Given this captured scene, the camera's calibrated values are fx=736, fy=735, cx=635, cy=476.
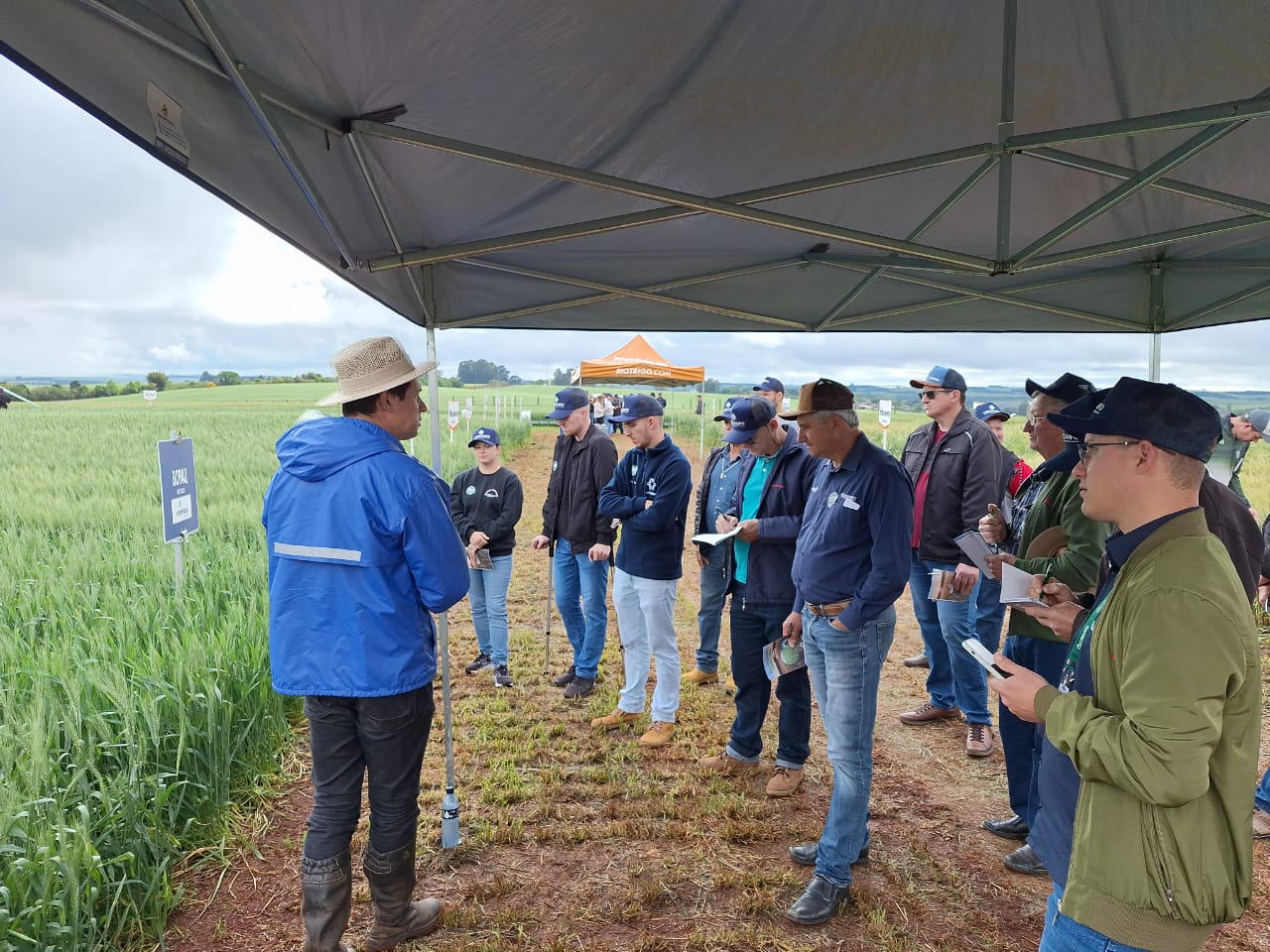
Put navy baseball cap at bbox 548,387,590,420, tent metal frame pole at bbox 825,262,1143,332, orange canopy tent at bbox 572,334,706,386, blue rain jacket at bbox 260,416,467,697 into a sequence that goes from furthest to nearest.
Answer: orange canopy tent at bbox 572,334,706,386
navy baseball cap at bbox 548,387,590,420
tent metal frame pole at bbox 825,262,1143,332
blue rain jacket at bbox 260,416,467,697

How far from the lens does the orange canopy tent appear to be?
17703 mm

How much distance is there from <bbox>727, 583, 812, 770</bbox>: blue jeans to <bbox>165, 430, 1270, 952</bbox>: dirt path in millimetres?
269

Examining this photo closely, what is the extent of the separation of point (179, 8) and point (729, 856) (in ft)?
11.2

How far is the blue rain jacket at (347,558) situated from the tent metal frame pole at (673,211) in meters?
0.77

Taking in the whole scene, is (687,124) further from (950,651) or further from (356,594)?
(950,651)

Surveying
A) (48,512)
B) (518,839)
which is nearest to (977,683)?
(518,839)

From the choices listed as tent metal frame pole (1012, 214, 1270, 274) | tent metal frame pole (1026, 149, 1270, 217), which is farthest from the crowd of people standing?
tent metal frame pole (1026, 149, 1270, 217)

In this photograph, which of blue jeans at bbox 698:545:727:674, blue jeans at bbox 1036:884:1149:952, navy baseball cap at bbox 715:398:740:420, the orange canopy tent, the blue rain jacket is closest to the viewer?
blue jeans at bbox 1036:884:1149:952

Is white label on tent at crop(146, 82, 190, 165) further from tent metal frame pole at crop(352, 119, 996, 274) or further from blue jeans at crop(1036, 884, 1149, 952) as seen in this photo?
blue jeans at crop(1036, 884, 1149, 952)

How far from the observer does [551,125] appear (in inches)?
87.3

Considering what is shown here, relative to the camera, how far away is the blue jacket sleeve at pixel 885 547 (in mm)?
2619

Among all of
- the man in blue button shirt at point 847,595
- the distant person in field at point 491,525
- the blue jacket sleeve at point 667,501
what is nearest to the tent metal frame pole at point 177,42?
the man in blue button shirt at point 847,595

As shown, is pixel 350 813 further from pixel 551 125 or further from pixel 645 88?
pixel 645 88

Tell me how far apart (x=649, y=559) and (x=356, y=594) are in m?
2.15
